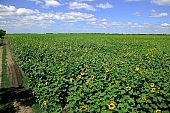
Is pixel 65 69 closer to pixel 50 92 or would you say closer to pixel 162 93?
pixel 50 92

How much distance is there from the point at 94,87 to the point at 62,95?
1.49 metres

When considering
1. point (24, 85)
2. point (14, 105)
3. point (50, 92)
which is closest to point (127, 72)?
point (50, 92)

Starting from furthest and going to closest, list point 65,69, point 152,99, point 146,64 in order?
point 146,64
point 65,69
point 152,99

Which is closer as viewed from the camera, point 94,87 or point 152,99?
point 152,99

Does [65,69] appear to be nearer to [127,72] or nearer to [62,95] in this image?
[62,95]

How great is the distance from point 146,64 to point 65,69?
10.6ft

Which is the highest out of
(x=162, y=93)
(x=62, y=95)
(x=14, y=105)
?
(x=162, y=93)

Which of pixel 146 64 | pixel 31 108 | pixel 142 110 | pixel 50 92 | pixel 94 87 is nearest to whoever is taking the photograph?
pixel 142 110

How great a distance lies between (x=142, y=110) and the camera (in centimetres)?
474

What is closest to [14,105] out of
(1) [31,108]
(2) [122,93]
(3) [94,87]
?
(1) [31,108]

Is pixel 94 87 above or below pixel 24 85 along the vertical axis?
above

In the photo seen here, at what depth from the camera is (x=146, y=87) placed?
5.29m

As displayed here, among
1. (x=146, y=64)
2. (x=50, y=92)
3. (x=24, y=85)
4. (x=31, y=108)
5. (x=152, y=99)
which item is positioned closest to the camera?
(x=152, y=99)

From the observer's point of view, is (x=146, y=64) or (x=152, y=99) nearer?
(x=152, y=99)
